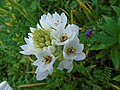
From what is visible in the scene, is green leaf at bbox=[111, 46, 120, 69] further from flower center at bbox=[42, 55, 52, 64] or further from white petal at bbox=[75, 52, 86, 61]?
flower center at bbox=[42, 55, 52, 64]

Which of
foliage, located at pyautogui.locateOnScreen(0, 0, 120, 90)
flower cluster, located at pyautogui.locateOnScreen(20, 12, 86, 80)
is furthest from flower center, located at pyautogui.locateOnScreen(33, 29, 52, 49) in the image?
foliage, located at pyautogui.locateOnScreen(0, 0, 120, 90)

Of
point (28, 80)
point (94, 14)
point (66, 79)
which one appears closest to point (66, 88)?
point (66, 79)

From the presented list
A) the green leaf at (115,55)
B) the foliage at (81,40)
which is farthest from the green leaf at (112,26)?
the green leaf at (115,55)

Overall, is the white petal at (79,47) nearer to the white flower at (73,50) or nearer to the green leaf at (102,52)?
the white flower at (73,50)

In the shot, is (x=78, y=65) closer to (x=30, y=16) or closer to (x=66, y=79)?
(x=66, y=79)

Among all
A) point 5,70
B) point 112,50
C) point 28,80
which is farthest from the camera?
point 5,70

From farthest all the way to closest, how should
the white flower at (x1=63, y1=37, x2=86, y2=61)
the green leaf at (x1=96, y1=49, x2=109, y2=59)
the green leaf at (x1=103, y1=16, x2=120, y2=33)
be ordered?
the green leaf at (x1=96, y1=49, x2=109, y2=59) < the green leaf at (x1=103, y1=16, x2=120, y2=33) < the white flower at (x1=63, y1=37, x2=86, y2=61)

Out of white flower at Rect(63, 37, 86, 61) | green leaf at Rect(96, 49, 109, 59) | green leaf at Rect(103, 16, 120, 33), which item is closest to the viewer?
white flower at Rect(63, 37, 86, 61)
